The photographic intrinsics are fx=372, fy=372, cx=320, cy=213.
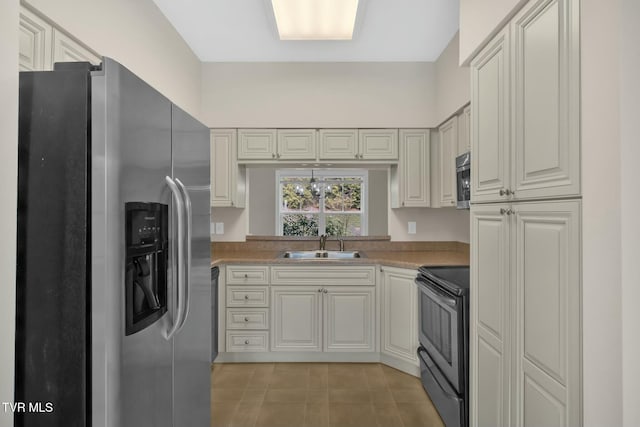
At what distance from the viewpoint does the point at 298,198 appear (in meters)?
3.90

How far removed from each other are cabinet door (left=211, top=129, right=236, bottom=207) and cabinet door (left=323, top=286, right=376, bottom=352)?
1.28 m

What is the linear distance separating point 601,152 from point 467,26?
115 cm

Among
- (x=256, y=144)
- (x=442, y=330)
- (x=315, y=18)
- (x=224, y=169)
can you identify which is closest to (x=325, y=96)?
(x=256, y=144)

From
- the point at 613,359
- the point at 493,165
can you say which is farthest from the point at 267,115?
the point at 613,359

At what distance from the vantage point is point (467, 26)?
181 cm

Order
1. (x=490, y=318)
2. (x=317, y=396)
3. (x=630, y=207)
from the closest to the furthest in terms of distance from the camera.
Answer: (x=630, y=207)
(x=490, y=318)
(x=317, y=396)

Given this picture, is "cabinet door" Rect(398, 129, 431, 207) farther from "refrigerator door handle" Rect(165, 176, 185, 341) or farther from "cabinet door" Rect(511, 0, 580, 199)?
"refrigerator door handle" Rect(165, 176, 185, 341)

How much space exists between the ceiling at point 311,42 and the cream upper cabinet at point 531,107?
115 centimetres

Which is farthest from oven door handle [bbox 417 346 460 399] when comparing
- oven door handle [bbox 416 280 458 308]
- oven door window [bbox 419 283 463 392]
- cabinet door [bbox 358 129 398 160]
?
cabinet door [bbox 358 129 398 160]

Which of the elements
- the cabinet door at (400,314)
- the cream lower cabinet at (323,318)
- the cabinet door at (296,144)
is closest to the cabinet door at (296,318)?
the cream lower cabinet at (323,318)

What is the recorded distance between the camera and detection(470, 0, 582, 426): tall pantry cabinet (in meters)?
1.07

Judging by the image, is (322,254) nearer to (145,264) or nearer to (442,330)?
(442,330)

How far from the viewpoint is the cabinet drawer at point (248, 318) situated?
10.3 ft

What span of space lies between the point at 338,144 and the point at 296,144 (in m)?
0.39
